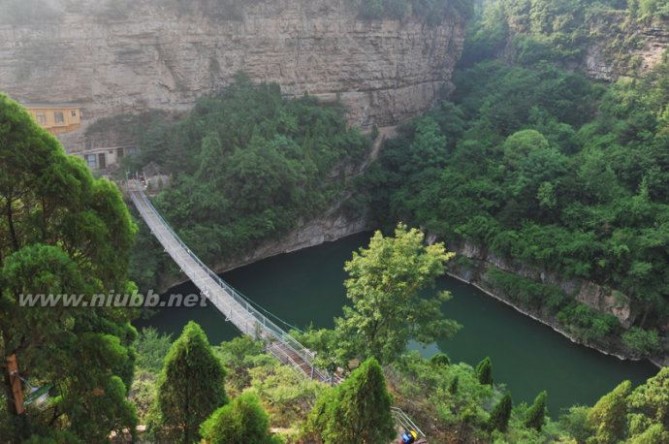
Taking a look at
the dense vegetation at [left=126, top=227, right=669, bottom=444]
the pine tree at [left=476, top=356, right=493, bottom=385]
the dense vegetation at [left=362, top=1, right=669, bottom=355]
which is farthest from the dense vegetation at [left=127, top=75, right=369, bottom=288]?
the pine tree at [left=476, top=356, right=493, bottom=385]

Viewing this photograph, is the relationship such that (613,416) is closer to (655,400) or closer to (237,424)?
(655,400)

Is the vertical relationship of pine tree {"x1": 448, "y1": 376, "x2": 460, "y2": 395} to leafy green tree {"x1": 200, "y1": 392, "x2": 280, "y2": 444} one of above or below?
below

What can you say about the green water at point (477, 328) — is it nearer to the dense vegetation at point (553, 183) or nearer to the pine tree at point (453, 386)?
the dense vegetation at point (553, 183)

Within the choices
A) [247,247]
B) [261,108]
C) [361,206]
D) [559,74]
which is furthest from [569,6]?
[247,247]

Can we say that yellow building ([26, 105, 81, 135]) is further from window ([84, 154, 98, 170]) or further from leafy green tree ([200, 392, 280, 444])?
leafy green tree ([200, 392, 280, 444])

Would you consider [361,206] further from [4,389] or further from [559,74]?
[4,389]

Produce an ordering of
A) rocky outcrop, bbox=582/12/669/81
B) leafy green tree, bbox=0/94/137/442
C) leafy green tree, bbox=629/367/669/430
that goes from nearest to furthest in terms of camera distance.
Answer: leafy green tree, bbox=0/94/137/442 → leafy green tree, bbox=629/367/669/430 → rocky outcrop, bbox=582/12/669/81

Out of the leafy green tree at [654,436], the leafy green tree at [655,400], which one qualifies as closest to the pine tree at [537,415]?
the leafy green tree at [655,400]
